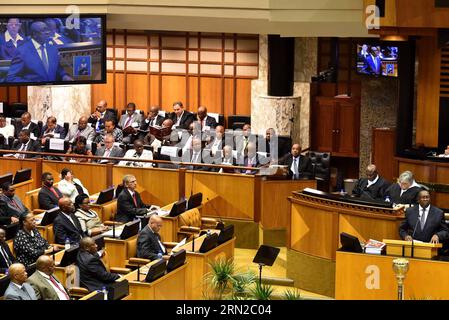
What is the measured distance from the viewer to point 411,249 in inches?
533

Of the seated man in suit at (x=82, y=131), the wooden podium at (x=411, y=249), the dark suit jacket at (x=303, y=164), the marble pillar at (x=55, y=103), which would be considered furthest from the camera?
the marble pillar at (x=55, y=103)

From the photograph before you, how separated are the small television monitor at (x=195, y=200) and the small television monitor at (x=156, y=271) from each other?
11.7ft

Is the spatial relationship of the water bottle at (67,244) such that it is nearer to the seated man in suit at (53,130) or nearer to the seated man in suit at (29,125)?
the seated man in suit at (53,130)

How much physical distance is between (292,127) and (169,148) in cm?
359

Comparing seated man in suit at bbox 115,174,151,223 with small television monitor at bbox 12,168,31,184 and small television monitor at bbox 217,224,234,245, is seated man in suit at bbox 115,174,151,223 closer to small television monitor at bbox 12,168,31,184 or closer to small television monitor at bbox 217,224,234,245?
small television monitor at bbox 217,224,234,245

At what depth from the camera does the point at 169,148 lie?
18.4m

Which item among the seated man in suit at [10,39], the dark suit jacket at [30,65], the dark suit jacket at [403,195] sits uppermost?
the seated man in suit at [10,39]

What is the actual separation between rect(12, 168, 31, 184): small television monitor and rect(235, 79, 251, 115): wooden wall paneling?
6.23 meters

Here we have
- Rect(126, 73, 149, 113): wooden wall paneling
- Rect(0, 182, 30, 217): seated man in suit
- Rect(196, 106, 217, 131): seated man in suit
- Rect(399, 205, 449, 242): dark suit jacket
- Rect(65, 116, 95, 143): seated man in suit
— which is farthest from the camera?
Rect(126, 73, 149, 113): wooden wall paneling

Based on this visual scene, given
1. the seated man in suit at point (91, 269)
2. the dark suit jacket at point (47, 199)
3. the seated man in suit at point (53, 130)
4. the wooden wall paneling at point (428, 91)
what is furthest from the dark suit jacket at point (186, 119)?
the seated man in suit at point (91, 269)

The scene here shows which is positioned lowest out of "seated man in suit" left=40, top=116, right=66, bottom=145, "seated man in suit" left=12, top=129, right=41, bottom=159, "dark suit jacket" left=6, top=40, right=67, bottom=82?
"seated man in suit" left=12, top=129, right=41, bottom=159

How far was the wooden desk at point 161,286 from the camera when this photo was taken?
1284 cm

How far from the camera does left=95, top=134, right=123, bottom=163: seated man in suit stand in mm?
18797

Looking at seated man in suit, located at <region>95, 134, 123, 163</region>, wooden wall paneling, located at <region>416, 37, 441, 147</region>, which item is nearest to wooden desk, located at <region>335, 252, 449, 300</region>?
wooden wall paneling, located at <region>416, 37, 441, 147</region>
